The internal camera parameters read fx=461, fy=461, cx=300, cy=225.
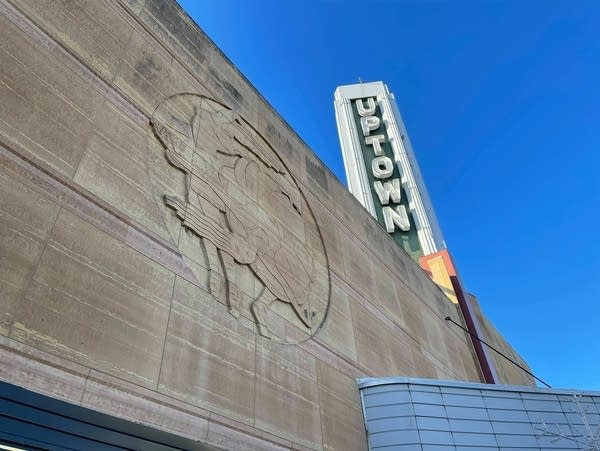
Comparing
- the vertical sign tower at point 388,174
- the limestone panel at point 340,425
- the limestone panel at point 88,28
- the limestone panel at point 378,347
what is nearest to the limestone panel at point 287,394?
the limestone panel at point 340,425

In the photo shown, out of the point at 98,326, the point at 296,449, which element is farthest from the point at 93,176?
the point at 296,449

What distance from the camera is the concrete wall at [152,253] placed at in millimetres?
5000

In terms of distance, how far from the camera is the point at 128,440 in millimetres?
5121

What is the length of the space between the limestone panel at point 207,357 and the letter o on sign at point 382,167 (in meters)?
27.9

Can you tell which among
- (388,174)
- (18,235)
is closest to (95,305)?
(18,235)

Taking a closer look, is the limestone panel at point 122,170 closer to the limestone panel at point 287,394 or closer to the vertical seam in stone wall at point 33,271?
the vertical seam in stone wall at point 33,271

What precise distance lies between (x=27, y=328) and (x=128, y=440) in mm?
1676

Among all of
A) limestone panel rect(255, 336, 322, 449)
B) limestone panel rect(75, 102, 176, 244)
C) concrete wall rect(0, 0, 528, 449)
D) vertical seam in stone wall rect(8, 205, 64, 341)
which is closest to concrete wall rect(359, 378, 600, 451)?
concrete wall rect(0, 0, 528, 449)

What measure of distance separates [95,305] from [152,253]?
133 centimetres

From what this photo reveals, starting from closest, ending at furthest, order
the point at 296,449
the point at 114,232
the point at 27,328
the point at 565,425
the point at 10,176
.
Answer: the point at 27,328 < the point at 10,176 < the point at 114,232 < the point at 296,449 < the point at 565,425

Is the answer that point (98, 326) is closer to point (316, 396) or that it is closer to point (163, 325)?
point (163, 325)

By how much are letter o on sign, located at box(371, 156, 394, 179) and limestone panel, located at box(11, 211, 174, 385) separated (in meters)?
29.1

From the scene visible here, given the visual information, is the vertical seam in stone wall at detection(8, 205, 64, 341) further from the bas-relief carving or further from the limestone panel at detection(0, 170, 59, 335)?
the bas-relief carving

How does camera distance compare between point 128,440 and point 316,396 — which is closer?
point 128,440
